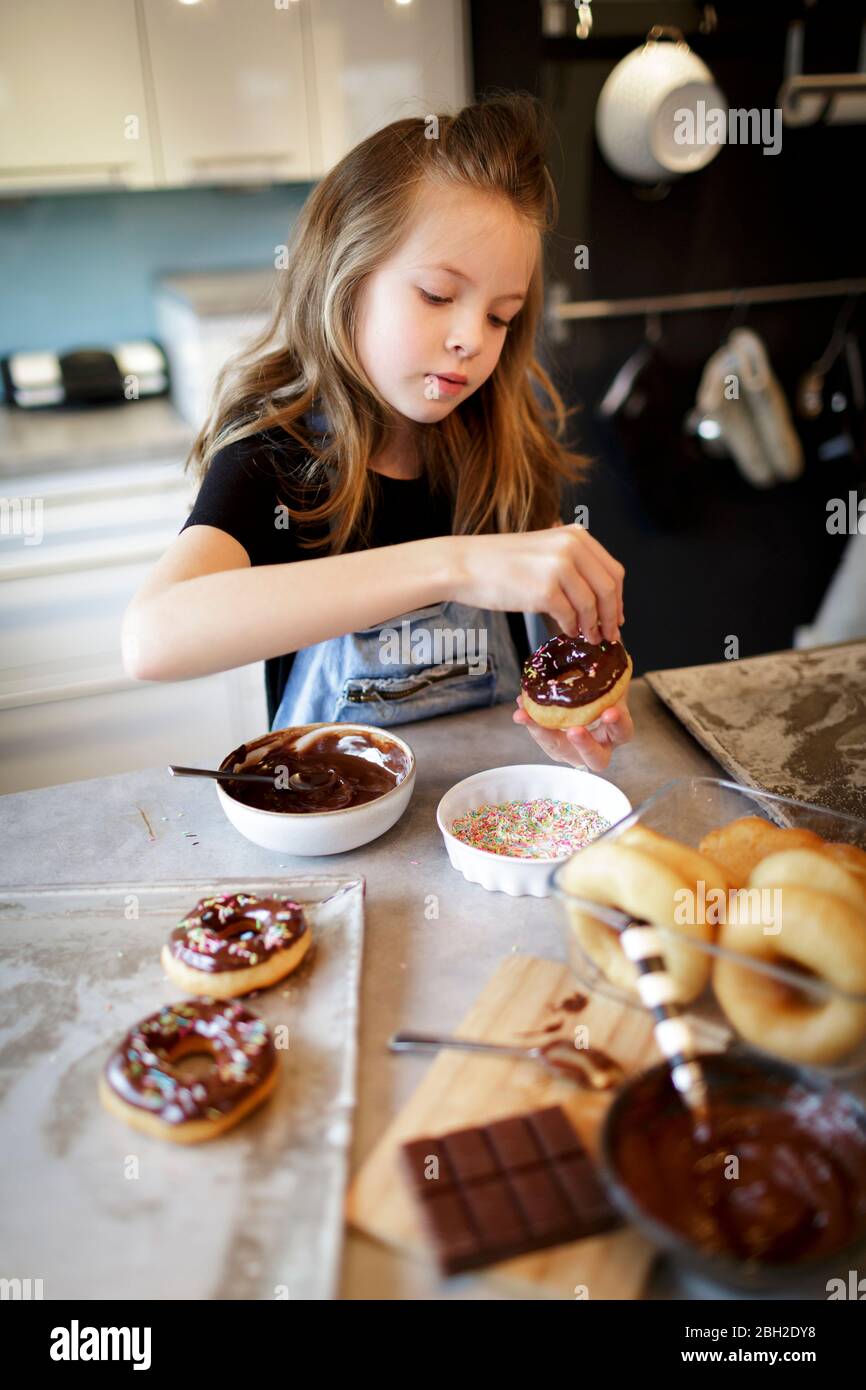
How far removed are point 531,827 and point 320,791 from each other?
24 centimetres

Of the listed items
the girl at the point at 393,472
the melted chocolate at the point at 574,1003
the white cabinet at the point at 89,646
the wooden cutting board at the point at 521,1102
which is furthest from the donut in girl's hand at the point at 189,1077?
the white cabinet at the point at 89,646

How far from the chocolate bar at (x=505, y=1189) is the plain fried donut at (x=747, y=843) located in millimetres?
328

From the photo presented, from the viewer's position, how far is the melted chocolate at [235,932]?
36.0 inches

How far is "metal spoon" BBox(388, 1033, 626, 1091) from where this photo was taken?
2.64 ft

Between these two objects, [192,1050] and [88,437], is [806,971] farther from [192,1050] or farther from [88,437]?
[88,437]

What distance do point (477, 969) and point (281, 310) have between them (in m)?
1.06

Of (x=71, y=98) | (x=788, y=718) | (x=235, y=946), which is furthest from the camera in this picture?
(x=71, y=98)

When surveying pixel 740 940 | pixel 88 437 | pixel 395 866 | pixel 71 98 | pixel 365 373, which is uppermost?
pixel 71 98

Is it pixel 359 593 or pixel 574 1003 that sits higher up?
pixel 359 593

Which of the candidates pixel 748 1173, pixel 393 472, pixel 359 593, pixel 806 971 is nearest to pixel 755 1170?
pixel 748 1173

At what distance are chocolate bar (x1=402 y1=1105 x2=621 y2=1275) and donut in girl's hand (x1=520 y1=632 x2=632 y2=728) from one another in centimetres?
55

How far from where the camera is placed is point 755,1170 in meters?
0.69

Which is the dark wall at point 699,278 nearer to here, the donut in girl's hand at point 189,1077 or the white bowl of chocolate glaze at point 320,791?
the white bowl of chocolate glaze at point 320,791

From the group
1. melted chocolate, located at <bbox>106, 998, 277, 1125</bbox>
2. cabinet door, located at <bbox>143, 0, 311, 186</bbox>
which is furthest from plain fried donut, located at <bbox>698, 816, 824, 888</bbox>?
cabinet door, located at <bbox>143, 0, 311, 186</bbox>
